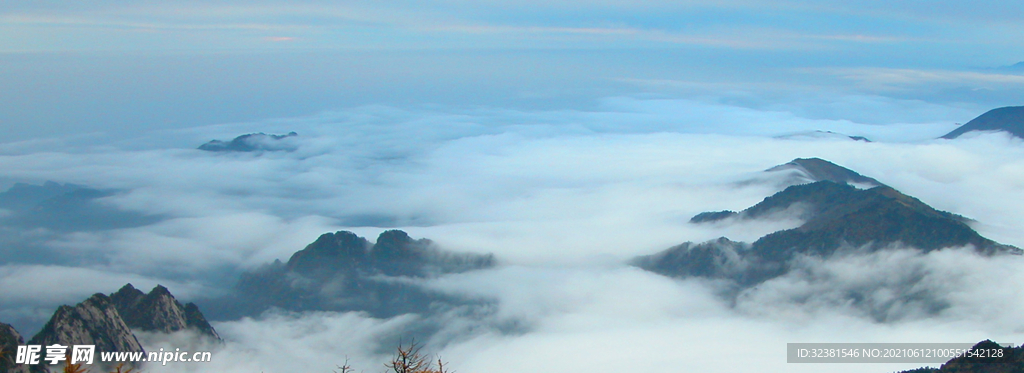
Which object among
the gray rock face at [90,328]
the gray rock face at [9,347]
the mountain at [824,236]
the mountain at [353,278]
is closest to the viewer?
the gray rock face at [9,347]

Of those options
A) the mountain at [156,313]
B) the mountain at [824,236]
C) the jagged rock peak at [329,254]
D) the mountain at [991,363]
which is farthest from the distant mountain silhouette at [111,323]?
the mountain at [824,236]

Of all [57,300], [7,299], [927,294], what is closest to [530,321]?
[927,294]

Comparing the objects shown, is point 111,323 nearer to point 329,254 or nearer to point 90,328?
point 90,328

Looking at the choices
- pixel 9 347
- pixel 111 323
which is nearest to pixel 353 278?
pixel 111 323

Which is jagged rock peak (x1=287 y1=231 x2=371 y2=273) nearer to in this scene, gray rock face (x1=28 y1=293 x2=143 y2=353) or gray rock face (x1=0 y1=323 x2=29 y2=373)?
gray rock face (x1=28 y1=293 x2=143 y2=353)

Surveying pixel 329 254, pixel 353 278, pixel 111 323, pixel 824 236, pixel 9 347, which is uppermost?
pixel 824 236

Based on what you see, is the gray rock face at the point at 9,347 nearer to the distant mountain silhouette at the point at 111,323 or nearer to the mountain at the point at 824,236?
the distant mountain silhouette at the point at 111,323
